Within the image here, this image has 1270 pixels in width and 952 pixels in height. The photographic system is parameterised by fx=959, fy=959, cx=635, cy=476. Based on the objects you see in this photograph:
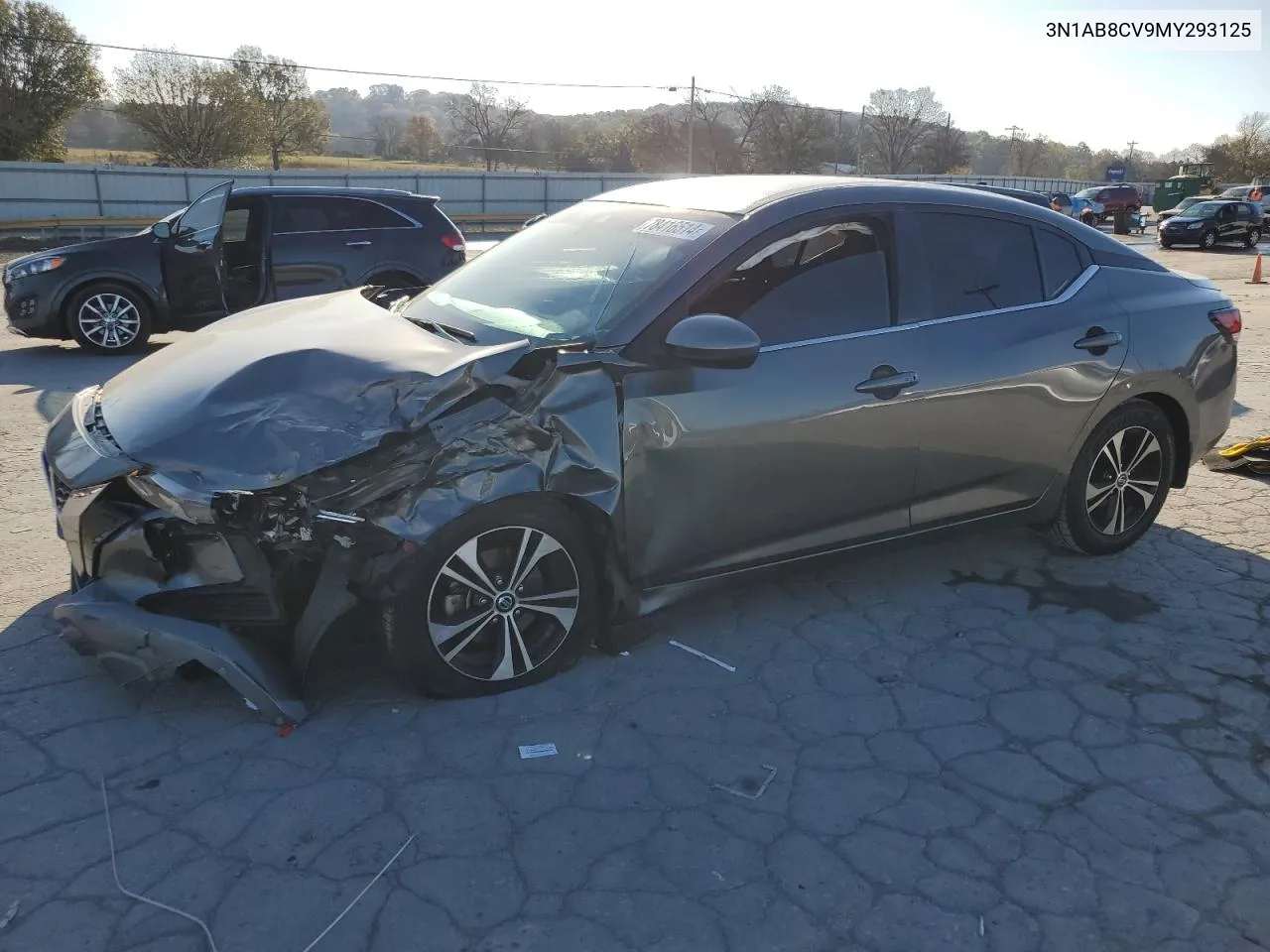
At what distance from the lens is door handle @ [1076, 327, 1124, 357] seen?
13.8 ft

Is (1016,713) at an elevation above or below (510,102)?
below

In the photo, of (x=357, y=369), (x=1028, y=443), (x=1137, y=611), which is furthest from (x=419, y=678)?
(x=1137, y=611)

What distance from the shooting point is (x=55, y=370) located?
870 centimetres

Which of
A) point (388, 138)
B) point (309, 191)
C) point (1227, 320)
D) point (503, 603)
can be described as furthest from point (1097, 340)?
point (388, 138)

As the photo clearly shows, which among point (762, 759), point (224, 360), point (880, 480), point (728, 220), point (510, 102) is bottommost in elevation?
point (762, 759)

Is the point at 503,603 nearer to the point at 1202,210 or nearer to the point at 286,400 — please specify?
the point at 286,400

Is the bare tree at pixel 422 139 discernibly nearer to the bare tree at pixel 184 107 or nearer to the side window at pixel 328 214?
the bare tree at pixel 184 107

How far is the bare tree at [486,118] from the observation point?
6316 centimetres

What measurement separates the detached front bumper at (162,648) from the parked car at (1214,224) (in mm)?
32519

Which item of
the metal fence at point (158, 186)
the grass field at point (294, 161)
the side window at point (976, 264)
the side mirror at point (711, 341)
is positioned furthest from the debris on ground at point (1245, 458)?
the grass field at point (294, 161)

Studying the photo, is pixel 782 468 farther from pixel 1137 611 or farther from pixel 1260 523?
pixel 1260 523

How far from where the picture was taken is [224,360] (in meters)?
3.42

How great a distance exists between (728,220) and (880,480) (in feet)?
3.87

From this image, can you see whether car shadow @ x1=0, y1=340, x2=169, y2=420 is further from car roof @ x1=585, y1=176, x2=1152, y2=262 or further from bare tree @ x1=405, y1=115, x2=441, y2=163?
bare tree @ x1=405, y1=115, x2=441, y2=163
